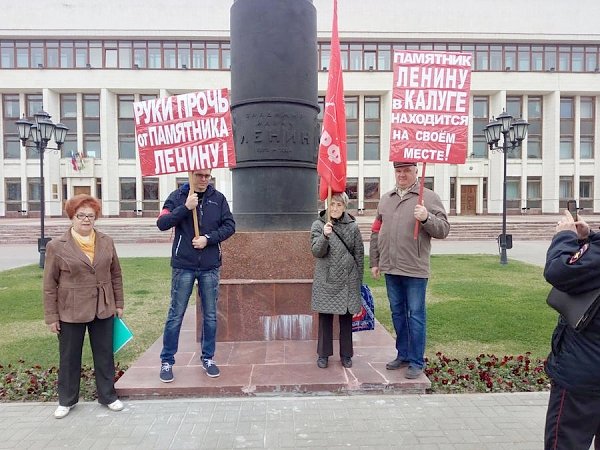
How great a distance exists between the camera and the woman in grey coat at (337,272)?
4.45 m

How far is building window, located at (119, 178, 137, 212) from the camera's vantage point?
38.7 metres

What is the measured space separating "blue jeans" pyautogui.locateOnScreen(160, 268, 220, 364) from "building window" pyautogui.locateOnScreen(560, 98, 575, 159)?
44221 mm

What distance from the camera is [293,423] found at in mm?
3514

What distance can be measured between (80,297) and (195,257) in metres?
1.03

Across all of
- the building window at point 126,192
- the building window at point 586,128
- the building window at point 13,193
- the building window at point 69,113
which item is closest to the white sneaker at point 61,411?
the building window at point 126,192

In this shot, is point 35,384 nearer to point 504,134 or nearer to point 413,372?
point 413,372

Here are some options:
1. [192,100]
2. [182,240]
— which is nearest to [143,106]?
[192,100]

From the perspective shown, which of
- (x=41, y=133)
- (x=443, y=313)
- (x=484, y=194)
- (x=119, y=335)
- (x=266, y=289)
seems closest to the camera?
(x=119, y=335)

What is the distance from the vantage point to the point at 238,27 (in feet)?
19.2

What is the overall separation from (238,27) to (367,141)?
35411mm

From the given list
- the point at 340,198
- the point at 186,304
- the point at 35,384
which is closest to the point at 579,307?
the point at 340,198

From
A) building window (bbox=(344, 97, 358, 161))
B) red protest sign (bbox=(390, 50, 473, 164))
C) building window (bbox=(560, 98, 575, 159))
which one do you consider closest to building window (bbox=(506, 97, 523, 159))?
building window (bbox=(560, 98, 575, 159))

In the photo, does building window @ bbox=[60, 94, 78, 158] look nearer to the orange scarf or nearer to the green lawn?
the green lawn

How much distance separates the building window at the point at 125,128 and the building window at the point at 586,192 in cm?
4000
